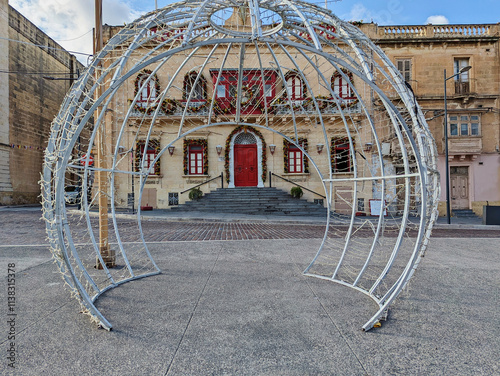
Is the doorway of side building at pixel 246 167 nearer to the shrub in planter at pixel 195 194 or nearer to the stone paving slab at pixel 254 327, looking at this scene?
the shrub in planter at pixel 195 194

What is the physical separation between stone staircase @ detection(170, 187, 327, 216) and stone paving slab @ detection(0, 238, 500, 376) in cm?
1090

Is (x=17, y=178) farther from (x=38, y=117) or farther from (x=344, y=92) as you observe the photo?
(x=344, y=92)

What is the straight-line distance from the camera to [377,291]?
4164 millimetres

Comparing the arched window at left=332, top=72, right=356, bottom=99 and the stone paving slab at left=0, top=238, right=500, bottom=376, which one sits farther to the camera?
the arched window at left=332, top=72, right=356, bottom=99

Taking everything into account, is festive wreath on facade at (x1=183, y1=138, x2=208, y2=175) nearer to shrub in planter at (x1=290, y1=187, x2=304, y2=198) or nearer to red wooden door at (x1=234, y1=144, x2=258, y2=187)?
red wooden door at (x1=234, y1=144, x2=258, y2=187)

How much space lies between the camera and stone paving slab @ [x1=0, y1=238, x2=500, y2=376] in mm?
2355

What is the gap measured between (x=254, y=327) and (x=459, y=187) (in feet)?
67.9

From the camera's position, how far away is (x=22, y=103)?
827 inches

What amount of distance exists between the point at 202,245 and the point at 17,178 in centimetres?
1935

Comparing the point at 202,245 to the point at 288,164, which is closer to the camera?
the point at 202,245

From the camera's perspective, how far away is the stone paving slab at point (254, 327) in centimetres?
236

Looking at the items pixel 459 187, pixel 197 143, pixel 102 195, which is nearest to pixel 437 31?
pixel 459 187

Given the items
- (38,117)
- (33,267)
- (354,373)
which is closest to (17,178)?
(38,117)

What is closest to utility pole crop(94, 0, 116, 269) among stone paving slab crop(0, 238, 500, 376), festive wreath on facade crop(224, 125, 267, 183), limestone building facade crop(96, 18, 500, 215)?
stone paving slab crop(0, 238, 500, 376)
